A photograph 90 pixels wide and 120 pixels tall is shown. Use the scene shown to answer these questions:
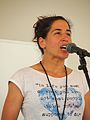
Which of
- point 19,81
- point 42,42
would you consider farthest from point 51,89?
point 42,42

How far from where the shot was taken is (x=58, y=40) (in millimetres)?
1335

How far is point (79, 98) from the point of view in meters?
1.30

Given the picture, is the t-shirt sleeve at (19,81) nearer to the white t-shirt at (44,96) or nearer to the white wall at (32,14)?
the white t-shirt at (44,96)

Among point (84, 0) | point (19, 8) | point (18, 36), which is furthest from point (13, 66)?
point (84, 0)

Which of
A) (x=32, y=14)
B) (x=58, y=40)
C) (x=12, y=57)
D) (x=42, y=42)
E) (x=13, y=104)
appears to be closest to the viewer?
(x=13, y=104)

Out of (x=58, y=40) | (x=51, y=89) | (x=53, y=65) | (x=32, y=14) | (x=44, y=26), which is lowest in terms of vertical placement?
(x=51, y=89)

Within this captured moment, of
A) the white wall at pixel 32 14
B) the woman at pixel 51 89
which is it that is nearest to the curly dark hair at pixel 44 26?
the woman at pixel 51 89

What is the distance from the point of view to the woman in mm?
1234

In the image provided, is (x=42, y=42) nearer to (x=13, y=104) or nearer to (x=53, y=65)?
(x=53, y=65)

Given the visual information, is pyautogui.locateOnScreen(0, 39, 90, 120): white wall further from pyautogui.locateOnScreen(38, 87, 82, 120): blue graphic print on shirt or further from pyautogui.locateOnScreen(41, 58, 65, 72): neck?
pyautogui.locateOnScreen(38, 87, 82, 120): blue graphic print on shirt

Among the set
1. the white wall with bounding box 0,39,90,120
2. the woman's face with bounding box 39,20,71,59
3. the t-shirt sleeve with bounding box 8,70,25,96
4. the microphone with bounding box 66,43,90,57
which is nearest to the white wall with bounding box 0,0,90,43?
the white wall with bounding box 0,39,90,120

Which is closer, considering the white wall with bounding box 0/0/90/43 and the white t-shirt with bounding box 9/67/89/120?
the white t-shirt with bounding box 9/67/89/120

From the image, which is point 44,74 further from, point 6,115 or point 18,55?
point 18,55

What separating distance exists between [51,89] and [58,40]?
0.88 feet
